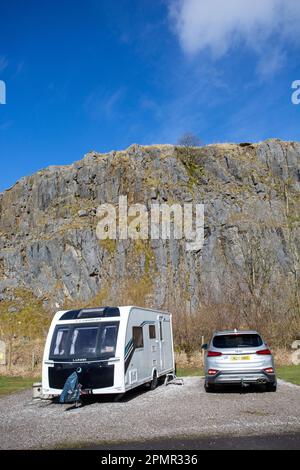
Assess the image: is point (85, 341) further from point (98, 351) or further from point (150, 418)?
point (150, 418)

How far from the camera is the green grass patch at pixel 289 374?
17141mm

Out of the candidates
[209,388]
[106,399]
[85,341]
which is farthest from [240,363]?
[85,341]

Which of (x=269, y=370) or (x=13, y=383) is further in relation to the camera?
(x=13, y=383)

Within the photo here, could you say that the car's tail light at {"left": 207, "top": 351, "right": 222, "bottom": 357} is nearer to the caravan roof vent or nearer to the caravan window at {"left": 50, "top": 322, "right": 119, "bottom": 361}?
the caravan window at {"left": 50, "top": 322, "right": 119, "bottom": 361}

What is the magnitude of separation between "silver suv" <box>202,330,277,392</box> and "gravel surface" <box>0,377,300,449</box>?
0.48m

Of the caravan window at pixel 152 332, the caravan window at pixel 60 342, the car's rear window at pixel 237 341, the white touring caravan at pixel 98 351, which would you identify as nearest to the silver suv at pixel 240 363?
the car's rear window at pixel 237 341

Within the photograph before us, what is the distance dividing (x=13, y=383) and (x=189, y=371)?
7926 millimetres

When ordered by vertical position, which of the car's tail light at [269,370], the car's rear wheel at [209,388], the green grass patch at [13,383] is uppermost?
the car's tail light at [269,370]

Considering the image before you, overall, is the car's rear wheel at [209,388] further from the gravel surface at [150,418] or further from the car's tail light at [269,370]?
the car's tail light at [269,370]

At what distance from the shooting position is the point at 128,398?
14.3 meters

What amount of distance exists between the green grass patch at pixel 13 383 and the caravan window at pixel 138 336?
5560 mm

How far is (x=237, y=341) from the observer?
13711 mm
